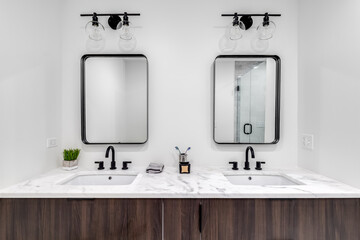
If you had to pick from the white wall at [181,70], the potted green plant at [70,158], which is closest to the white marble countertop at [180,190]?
the potted green plant at [70,158]

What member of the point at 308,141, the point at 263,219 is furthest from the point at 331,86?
the point at 263,219

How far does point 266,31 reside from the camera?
170 cm

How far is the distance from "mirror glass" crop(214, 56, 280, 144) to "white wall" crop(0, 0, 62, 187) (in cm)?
146

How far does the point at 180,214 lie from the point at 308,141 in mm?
1285

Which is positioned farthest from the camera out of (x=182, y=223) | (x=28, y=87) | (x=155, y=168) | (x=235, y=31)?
(x=235, y=31)

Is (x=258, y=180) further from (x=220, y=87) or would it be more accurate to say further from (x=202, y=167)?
(x=220, y=87)

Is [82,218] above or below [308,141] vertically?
below

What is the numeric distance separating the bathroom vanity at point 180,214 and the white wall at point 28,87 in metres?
0.31

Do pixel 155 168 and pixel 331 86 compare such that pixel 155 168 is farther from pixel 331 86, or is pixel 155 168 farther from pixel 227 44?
pixel 331 86

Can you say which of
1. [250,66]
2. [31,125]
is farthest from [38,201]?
[250,66]

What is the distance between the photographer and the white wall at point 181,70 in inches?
68.1

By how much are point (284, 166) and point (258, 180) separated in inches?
13.8

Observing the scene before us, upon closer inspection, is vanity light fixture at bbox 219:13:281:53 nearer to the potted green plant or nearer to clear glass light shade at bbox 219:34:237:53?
clear glass light shade at bbox 219:34:237:53

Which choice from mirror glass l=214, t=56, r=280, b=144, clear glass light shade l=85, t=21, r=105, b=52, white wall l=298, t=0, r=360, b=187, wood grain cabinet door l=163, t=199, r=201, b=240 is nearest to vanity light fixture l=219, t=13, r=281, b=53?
mirror glass l=214, t=56, r=280, b=144
